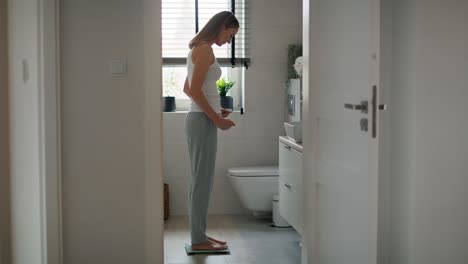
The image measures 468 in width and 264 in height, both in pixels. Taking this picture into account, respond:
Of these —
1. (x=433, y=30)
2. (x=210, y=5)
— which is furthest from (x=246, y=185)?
(x=433, y=30)

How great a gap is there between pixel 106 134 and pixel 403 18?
1.61 meters

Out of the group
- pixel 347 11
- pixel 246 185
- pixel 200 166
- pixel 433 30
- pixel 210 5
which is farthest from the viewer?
pixel 210 5

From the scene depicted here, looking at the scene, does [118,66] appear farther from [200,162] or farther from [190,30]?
[190,30]

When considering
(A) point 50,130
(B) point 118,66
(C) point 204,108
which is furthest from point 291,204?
(A) point 50,130

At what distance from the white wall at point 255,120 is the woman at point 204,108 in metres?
1.18

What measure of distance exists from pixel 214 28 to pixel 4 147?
1535mm

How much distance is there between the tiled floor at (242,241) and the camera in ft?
14.7

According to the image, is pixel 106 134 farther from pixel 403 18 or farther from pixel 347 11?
pixel 403 18

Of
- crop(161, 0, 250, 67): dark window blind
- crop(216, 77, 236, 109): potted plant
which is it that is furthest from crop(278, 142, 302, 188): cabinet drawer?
crop(161, 0, 250, 67): dark window blind

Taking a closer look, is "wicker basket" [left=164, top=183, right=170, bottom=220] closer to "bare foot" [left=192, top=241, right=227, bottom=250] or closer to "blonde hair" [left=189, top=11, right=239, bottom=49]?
"bare foot" [left=192, top=241, right=227, bottom=250]

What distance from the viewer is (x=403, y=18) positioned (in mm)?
3627

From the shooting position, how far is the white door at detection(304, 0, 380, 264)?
2.95 meters

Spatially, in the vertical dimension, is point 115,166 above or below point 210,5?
below

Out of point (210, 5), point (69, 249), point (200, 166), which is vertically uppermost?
point (210, 5)
